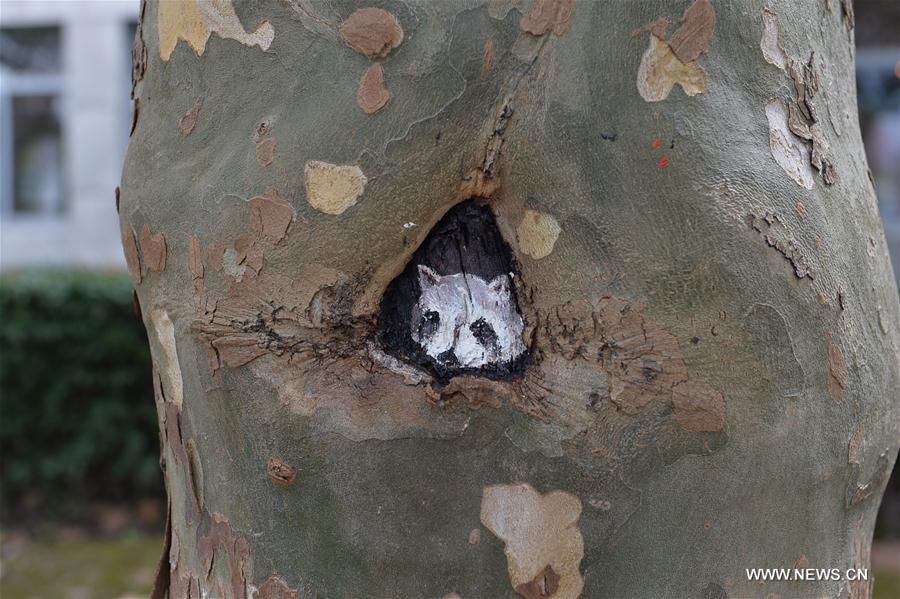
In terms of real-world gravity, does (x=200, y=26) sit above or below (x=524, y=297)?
above

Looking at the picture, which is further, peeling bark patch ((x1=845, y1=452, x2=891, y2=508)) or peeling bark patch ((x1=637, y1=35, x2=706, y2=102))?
peeling bark patch ((x1=845, y1=452, x2=891, y2=508))

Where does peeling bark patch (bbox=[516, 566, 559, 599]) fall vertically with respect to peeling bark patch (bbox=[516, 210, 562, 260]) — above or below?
below

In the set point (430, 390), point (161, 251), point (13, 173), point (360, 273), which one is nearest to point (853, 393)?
point (430, 390)

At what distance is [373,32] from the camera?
3.75 ft

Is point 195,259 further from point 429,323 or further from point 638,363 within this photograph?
point 638,363

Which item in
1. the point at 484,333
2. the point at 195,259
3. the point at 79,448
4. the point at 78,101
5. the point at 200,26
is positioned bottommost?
the point at 79,448

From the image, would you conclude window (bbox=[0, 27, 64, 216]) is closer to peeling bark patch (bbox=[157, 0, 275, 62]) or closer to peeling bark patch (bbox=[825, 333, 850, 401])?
peeling bark patch (bbox=[157, 0, 275, 62])

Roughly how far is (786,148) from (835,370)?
32 centimetres

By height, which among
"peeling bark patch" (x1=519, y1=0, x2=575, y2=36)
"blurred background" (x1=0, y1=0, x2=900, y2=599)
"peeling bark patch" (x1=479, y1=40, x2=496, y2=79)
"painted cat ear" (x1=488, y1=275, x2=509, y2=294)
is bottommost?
"blurred background" (x1=0, y1=0, x2=900, y2=599)

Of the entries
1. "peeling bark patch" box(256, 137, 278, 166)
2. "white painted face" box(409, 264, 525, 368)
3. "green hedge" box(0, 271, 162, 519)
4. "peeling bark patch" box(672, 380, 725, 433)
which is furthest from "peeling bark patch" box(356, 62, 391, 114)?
"green hedge" box(0, 271, 162, 519)

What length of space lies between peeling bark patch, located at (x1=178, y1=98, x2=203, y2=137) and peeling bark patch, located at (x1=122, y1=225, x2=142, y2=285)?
7.3 inches

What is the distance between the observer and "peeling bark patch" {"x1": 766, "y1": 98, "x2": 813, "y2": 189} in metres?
1.17

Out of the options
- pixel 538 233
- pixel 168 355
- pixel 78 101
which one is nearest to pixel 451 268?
pixel 538 233

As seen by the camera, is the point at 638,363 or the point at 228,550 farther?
the point at 228,550
